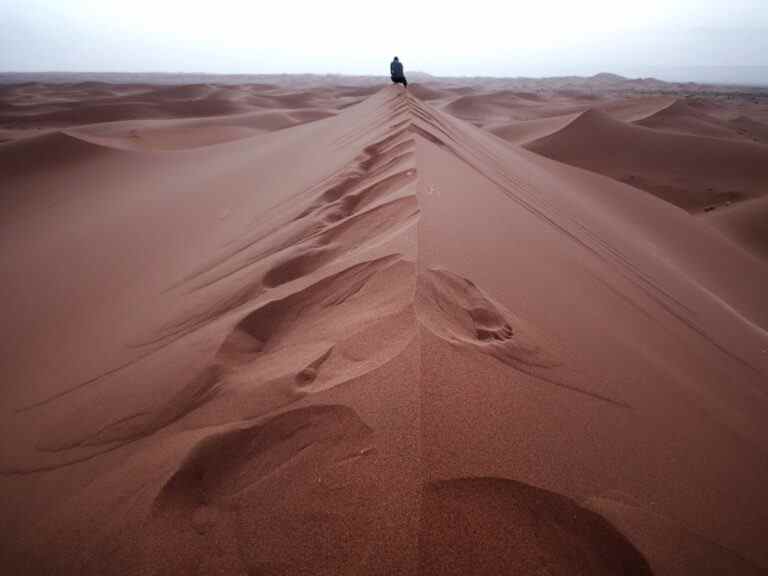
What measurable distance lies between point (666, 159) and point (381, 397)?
36.7ft

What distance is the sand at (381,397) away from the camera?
916 millimetres

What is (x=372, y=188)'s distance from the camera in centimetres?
279

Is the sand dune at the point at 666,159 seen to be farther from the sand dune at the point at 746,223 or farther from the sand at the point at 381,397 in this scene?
the sand at the point at 381,397

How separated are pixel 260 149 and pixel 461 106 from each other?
1679 cm

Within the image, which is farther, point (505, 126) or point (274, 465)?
point (505, 126)

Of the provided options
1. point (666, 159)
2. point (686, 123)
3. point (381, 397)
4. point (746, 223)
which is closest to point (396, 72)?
point (666, 159)

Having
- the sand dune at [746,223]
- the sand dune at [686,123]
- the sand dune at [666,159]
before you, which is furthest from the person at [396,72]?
the sand dune at [686,123]

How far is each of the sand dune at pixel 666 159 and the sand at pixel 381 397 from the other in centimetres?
644

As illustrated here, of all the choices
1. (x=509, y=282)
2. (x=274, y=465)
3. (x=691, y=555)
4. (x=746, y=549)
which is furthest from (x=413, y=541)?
(x=509, y=282)

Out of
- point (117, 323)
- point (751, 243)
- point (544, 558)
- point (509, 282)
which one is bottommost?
point (751, 243)

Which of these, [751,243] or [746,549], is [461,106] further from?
[746,549]

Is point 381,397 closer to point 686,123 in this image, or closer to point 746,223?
point 746,223

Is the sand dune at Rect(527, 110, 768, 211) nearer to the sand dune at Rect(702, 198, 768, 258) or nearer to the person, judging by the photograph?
the sand dune at Rect(702, 198, 768, 258)

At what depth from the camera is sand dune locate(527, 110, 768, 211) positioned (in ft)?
27.6
